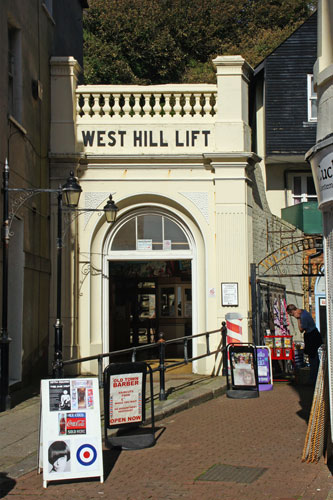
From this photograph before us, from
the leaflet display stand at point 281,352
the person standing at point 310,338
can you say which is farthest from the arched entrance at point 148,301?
the person standing at point 310,338

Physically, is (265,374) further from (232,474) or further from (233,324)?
(232,474)

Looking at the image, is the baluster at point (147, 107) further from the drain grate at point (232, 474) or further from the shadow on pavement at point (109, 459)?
the drain grate at point (232, 474)

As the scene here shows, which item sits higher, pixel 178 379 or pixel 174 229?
pixel 174 229

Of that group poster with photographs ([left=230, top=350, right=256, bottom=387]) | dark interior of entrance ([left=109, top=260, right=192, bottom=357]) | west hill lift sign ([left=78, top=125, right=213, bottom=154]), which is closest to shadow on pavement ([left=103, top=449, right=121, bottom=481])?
poster with photographs ([left=230, top=350, right=256, bottom=387])

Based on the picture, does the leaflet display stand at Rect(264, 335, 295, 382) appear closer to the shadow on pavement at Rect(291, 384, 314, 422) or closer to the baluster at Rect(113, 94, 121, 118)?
the shadow on pavement at Rect(291, 384, 314, 422)

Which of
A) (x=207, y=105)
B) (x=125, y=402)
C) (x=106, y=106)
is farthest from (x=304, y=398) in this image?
(x=106, y=106)

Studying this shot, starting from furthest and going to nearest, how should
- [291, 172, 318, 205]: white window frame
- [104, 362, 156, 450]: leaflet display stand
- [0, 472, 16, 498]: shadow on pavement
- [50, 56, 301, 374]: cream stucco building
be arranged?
1. [291, 172, 318, 205]: white window frame
2. [50, 56, 301, 374]: cream stucco building
3. [104, 362, 156, 450]: leaflet display stand
4. [0, 472, 16, 498]: shadow on pavement

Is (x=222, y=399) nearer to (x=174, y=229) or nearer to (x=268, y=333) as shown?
(x=268, y=333)

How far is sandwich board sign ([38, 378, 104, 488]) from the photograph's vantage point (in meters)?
6.87

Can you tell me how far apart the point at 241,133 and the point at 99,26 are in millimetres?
22027

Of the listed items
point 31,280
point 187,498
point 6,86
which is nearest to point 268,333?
point 31,280

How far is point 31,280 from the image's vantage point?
1346 cm

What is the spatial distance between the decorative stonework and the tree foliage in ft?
61.4

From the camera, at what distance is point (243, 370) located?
41.1 feet
